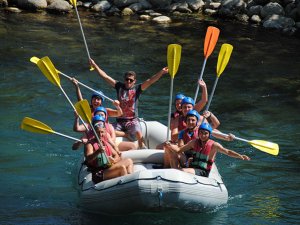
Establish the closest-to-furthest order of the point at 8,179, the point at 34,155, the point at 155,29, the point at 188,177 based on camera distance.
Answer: the point at 188,177 < the point at 8,179 < the point at 34,155 < the point at 155,29

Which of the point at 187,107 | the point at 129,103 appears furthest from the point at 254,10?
the point at 187,107

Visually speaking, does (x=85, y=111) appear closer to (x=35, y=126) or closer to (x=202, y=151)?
(x=35, y=126)

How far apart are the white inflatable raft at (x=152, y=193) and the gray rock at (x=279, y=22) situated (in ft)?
33.3

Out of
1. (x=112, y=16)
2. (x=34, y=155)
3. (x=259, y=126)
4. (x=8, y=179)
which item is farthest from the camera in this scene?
(x=112, y=16)

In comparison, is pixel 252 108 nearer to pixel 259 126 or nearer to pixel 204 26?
pixel 259 126

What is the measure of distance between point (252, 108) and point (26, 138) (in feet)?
13.7

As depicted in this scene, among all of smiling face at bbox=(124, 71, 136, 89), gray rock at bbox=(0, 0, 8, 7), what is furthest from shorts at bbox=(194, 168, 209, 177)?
gray rock at bbox=(0, 0, 8, 7)

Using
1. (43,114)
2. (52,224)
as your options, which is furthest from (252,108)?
(52,224)

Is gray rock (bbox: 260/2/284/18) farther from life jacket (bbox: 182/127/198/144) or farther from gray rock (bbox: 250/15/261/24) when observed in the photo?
life jacket (bbox: 182/127/198/144)

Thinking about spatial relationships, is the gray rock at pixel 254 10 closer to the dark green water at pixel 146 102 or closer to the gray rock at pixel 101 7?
the dark green water at pixel 146 102

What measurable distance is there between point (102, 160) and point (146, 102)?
4732 mm

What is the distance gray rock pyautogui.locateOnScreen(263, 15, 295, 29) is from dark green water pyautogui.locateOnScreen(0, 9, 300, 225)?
14.6 inches

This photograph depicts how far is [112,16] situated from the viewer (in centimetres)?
1791

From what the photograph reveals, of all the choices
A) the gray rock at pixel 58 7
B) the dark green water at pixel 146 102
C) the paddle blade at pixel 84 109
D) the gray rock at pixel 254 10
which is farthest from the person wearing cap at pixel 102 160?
the gray rock at pixel 58 7
